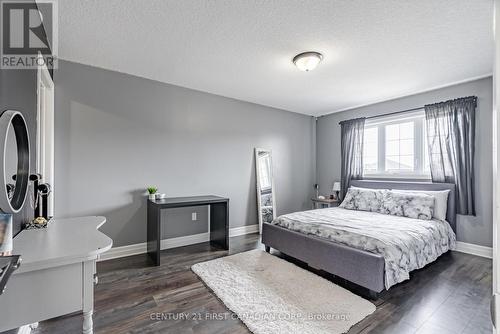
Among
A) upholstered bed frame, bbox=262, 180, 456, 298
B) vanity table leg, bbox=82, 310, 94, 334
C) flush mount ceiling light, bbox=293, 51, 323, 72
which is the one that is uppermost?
flush mount ceiling light, bbox=293, 51, 323, 72

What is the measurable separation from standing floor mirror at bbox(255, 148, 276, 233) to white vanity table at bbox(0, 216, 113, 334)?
345 cm

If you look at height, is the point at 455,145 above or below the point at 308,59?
below

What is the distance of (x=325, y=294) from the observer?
→ 2283mm

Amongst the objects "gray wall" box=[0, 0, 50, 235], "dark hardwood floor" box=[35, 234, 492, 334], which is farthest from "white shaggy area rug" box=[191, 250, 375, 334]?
"gray wall" box=[0, 0, 50, 235]

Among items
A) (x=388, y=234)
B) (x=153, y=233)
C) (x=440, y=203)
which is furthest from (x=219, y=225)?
(x=440, y=203)

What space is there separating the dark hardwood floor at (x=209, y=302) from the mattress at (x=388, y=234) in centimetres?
19

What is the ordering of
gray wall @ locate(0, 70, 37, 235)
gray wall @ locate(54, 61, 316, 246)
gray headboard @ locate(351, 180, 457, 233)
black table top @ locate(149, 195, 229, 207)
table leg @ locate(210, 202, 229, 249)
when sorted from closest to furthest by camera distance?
gray wall @ locate(0, 70, 37, 235) < gray wall @ locate(54, 61, 316, 246) < black table top @ locate(149, 195, 229, 207) < gray headboard @ locate(351, 180, 457, 233) < table leg @ locate(210, 202, 229, 249)

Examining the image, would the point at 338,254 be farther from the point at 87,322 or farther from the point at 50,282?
the point at 50,282

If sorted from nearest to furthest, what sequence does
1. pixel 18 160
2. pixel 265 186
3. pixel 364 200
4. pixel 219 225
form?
pixel 18 160 < pixel 219 225 < pixel 364 200 < pixel 265 186

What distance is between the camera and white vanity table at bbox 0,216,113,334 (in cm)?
103

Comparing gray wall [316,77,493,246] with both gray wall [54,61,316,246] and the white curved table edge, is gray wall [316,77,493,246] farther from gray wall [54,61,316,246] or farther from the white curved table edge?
the white curved table edge

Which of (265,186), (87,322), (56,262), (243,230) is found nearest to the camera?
(56,262)

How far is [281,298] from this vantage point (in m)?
2.21

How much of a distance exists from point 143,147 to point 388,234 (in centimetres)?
327
